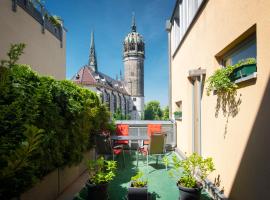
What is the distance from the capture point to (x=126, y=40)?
248 feet

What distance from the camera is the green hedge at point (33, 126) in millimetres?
1272

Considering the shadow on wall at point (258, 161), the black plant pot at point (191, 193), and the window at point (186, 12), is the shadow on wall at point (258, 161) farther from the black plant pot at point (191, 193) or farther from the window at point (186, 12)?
the window at point (186, 12)

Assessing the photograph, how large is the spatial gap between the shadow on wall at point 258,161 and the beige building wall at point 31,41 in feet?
21.0

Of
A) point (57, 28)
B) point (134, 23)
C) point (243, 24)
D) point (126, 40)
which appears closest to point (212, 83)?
point (243, 24)

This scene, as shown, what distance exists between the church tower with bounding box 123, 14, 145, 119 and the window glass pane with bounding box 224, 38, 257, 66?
72.9 m

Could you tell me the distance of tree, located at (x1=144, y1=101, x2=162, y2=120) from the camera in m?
81.5

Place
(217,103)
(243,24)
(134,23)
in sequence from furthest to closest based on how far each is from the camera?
(134,23) → (217,103) → (243,24)

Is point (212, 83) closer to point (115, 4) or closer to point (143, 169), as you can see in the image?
point (143, 169)

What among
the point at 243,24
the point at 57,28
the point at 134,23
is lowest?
the point at 243,24

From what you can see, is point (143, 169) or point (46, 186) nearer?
point (46, 186)

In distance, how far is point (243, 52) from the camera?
12.0ft

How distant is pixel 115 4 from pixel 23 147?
13445 mm

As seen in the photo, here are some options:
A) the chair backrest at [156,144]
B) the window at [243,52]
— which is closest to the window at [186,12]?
the window at [243,52]

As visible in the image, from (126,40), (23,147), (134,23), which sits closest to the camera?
(23,147)
